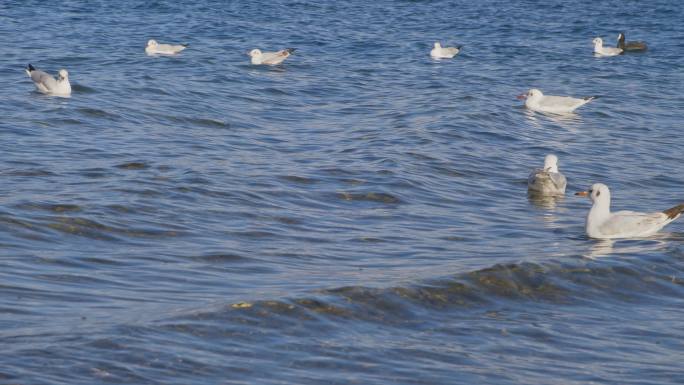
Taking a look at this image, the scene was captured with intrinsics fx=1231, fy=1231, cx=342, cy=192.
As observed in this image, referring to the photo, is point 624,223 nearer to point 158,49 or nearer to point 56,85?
point 56,85

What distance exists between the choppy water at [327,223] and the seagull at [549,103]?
21 centimetres

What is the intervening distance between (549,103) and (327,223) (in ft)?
30.5

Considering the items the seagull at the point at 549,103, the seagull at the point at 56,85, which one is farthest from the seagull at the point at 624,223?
the seagull at the point at 56,85

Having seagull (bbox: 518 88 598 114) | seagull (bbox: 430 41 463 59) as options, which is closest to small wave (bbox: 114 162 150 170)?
seagull (bbox: 518 88 598 114)

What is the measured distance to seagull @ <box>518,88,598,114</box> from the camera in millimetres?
19516

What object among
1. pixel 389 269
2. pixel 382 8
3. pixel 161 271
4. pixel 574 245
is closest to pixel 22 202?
pixel 161 271

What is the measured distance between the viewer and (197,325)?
7398 millimetres

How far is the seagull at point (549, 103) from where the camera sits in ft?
64.0

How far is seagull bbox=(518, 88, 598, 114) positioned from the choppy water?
0.21 meters

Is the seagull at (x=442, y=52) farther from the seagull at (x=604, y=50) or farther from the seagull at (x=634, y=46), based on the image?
the seagull at (x=634, y=46)

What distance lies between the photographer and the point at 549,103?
64.2 feet

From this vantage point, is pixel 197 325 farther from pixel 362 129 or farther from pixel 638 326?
pixel 362 129

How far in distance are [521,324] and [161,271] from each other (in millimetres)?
2662

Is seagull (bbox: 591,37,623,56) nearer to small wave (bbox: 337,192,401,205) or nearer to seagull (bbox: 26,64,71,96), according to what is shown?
seagull (bbox: 26,64,71,96)
